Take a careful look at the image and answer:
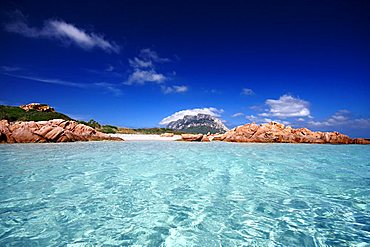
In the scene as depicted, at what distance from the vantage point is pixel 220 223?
195 inches

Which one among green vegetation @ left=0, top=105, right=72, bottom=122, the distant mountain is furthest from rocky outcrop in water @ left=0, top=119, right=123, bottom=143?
the distant mountain

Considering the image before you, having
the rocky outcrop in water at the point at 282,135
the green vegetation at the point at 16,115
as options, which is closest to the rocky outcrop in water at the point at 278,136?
the rocky outcrop in water at the point at 282,135

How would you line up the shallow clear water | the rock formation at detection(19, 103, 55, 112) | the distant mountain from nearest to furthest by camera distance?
1. the shallow clear water
2. the rock formation at detection(19, 103, 55, 112)
3. the distant mountain

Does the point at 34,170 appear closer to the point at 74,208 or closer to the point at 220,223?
the point at 74,208

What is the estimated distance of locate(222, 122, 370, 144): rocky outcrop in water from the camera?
42594mm

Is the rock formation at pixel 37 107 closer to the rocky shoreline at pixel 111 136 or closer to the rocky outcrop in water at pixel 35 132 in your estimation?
the rocky shoreline at pixel 111 136

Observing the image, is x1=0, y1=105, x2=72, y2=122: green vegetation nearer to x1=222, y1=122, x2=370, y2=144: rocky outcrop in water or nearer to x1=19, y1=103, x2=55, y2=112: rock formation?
x1=19, y1=103, x2=55, y2=112: rock formation

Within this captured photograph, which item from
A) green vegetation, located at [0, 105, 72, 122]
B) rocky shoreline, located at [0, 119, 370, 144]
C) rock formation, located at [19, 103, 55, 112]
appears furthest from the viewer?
rock formation, located at [19, 103, 55, 112]

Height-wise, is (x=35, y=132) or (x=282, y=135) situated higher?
(x=282, y=135)

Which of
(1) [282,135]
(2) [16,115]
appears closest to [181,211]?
(1) [282,135]

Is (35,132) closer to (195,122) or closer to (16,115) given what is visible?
(16,115)

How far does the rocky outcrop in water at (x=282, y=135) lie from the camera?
4259cm

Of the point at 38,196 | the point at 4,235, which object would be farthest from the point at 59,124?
the point at 4,235

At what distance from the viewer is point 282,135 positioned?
4297 cm
